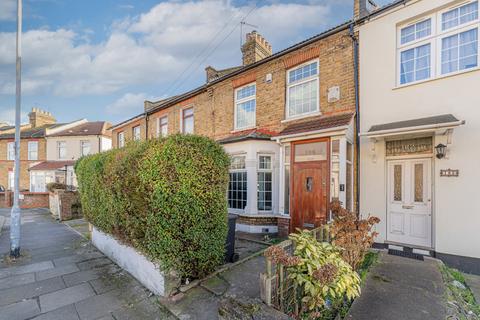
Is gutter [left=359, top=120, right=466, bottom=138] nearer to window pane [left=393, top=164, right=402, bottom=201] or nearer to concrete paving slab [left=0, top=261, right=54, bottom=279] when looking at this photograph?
window pane [left=393, top=164, right=402, bottom=201]

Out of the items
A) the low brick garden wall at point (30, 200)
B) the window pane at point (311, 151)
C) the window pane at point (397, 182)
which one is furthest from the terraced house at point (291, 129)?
the low brick garden wall at point (30, 200)

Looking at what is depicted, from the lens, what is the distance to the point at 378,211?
6.39 metres

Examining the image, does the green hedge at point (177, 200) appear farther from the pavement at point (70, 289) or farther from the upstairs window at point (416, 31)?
the upstairs window at point (416, 31)

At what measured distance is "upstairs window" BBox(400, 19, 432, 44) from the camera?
232 inches

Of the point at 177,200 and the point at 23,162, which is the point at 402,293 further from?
the point at 23,162

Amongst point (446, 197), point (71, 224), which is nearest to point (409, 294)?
point (446, 197)

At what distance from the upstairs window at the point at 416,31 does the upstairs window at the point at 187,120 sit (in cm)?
943

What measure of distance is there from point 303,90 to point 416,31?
129 inches

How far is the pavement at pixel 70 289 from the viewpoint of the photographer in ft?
11.7

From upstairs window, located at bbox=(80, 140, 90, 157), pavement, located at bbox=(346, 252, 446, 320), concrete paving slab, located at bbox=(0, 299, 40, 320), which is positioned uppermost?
upstairs window, located at bbox=(80, 140, 90, 157)

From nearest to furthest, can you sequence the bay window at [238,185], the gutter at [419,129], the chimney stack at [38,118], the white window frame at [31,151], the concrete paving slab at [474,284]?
1. the concrete paving slab at [474,284]
2. the gutter at [419,129]
3. the bay window at [238,185]
4. the white window frame at [31,151]
5. the chimney stack at [38,118]

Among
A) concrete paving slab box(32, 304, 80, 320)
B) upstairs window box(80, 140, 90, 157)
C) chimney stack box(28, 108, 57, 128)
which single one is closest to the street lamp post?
concrete paving slab box(32, 304, 80, 320)

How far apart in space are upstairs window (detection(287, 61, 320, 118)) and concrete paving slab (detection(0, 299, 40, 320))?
793 centimetres

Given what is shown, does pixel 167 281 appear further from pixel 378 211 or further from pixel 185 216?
pixel 378 211
